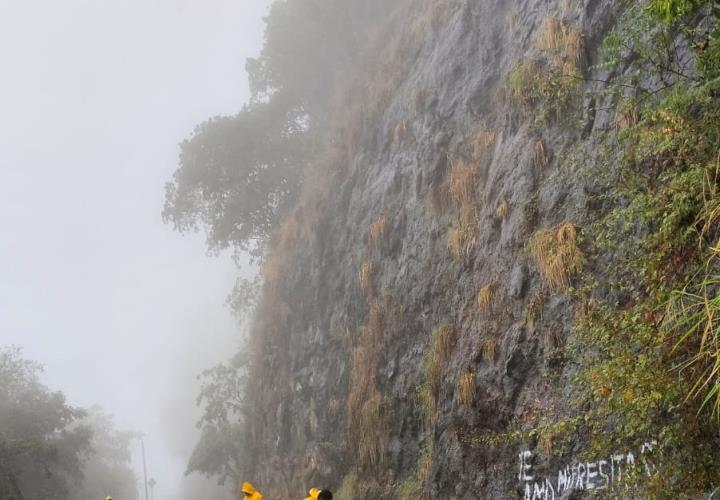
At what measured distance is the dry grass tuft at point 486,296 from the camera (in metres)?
9.43

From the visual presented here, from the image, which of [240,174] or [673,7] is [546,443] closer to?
[673,7]

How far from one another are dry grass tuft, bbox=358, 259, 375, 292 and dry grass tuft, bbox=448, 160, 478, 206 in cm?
287

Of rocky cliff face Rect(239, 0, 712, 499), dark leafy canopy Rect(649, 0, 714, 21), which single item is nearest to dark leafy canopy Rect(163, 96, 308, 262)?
rocky cliff face Rect(239, 0, 712, 499)

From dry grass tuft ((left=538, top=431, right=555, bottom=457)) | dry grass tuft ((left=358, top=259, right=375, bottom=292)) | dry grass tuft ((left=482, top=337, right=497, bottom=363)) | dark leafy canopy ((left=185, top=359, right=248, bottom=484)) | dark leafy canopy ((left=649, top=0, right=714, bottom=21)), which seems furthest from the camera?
dark leafy canopy ((left=185, top=359, right=248, bottom=484))

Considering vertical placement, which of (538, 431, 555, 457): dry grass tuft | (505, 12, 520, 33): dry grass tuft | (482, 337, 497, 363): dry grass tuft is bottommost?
(538, 431, 555, 457): dry grass tuft

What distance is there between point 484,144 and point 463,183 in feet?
2.88

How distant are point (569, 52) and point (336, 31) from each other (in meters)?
15.2

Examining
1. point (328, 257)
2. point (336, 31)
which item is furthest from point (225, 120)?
point (328, 257)

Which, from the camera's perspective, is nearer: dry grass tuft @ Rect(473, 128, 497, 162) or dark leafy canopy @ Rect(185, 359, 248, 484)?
dry grass tuft @ Rect(473, 128, 497, 162)

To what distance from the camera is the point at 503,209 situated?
9.84 m

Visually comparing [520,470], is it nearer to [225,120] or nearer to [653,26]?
[653,26]

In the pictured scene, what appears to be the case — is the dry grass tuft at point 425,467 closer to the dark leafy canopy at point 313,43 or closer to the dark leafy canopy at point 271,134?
the dark leafy canopy at point 271,134

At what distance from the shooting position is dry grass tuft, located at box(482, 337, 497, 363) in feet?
29.3

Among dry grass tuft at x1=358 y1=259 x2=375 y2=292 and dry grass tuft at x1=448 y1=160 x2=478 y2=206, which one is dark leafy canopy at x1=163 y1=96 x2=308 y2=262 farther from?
dry grass tuft at x1=448 y1=160 x2=478 y2=206
